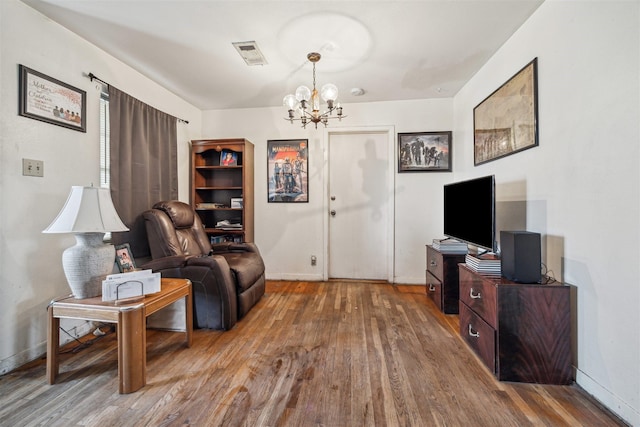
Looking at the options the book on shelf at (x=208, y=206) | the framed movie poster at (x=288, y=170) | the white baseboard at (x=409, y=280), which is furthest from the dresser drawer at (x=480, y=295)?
the book on shelf at (x=208, y=206)

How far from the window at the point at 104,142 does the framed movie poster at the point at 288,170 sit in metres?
1.77

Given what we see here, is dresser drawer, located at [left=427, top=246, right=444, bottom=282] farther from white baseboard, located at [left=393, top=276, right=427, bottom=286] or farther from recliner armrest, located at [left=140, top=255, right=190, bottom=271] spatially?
recliner armrest, located at [left=140, top=255, right=190, bottom=271]

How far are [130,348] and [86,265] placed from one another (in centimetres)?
57

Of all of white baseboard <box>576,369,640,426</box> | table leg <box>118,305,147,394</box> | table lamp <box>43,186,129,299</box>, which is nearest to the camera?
white baseboard <box>576,369,640,426</box>

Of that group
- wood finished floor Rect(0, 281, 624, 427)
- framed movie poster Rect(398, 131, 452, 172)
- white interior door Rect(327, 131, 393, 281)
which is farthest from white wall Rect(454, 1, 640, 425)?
white interior door Rect(327, 131, 393, 281)

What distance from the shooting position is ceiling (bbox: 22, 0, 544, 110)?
179cm

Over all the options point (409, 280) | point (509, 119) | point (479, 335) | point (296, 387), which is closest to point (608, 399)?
point (479, 335)

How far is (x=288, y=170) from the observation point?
3.61 meters

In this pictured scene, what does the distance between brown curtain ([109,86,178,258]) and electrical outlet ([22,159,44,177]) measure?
51cm

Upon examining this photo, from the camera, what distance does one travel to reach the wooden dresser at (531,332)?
149 cm

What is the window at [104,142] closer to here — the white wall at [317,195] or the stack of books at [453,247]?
the white wall at [317,195]

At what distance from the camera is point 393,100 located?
341 centimetres

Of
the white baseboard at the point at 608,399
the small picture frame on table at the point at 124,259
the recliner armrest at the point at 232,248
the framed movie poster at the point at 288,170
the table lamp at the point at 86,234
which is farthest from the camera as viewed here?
the framed movie poster at the point at 288,170

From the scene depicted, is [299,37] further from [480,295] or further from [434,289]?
[434,289]
